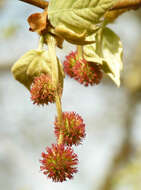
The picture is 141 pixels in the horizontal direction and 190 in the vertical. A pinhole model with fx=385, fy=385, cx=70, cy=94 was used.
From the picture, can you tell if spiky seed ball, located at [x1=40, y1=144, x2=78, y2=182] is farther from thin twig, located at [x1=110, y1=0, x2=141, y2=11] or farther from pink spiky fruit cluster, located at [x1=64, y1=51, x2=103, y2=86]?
thin twig, located at [x1=110, y1=0, x2=141, y2=11]

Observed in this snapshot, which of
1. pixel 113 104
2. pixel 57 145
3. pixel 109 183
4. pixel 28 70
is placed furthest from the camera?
pixel 113 104

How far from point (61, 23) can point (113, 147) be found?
568 centimetres

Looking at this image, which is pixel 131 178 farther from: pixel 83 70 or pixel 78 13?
pixel 78 13

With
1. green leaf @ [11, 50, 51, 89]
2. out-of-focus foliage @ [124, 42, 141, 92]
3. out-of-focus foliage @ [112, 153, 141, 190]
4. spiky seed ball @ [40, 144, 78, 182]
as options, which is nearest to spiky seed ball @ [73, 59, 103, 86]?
green leaf @ [11, 50, 51, 89]

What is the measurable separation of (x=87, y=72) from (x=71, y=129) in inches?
8.1

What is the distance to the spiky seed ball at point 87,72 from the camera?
108 cm

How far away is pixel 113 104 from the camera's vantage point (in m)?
6.29

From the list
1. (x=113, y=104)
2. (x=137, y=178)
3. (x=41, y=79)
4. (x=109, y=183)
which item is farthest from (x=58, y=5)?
(x=113, y=104)

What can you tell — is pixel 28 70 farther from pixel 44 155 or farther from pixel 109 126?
pixel 109 126

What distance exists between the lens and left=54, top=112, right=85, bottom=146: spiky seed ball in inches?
36.8

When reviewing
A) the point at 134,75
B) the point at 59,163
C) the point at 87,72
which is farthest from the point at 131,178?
the point at 59,163

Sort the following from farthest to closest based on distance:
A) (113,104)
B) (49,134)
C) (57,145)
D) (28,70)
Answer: (113,104) → (49,134) → (28,70) → (57,145)

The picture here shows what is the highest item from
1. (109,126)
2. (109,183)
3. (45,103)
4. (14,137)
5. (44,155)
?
(109,126)

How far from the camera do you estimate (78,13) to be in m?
0.95
